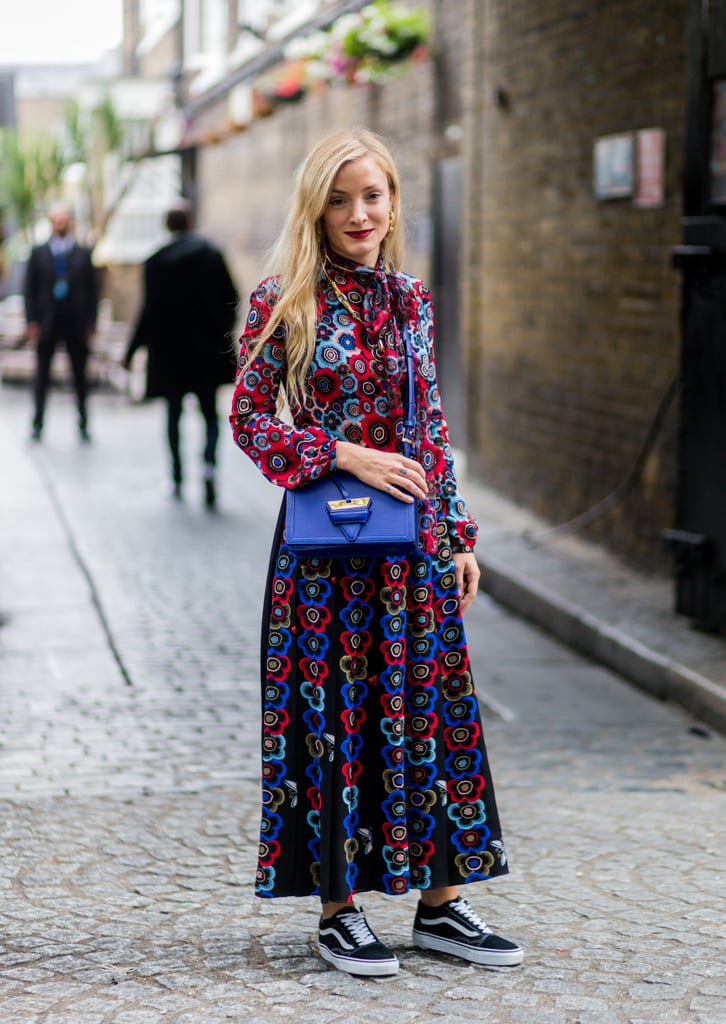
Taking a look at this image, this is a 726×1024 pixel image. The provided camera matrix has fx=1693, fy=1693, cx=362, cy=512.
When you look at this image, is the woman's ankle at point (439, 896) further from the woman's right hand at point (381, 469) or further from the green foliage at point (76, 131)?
the green foliage at point (76, 131)

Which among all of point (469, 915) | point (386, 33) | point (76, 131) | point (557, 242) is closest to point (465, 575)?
point (469, 915)

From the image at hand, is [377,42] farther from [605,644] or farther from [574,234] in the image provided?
[605,644]

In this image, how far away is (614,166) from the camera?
9102mm

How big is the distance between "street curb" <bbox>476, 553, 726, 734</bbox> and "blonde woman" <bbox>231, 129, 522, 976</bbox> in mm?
2723

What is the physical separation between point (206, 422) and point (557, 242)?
2820 millimetres

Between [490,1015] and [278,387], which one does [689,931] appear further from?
[278,387]

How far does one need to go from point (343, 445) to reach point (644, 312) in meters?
5.36

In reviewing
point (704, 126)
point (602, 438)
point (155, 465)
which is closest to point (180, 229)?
point (155, 465)

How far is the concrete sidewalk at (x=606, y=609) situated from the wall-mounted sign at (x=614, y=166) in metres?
1.98

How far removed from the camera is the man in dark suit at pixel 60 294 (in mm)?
15195

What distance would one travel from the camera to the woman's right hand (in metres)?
3.67

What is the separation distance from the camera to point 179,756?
5.78 meters

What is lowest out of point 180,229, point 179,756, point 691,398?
point 179,756

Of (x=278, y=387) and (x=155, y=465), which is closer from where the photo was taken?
(x=278, y=387)
